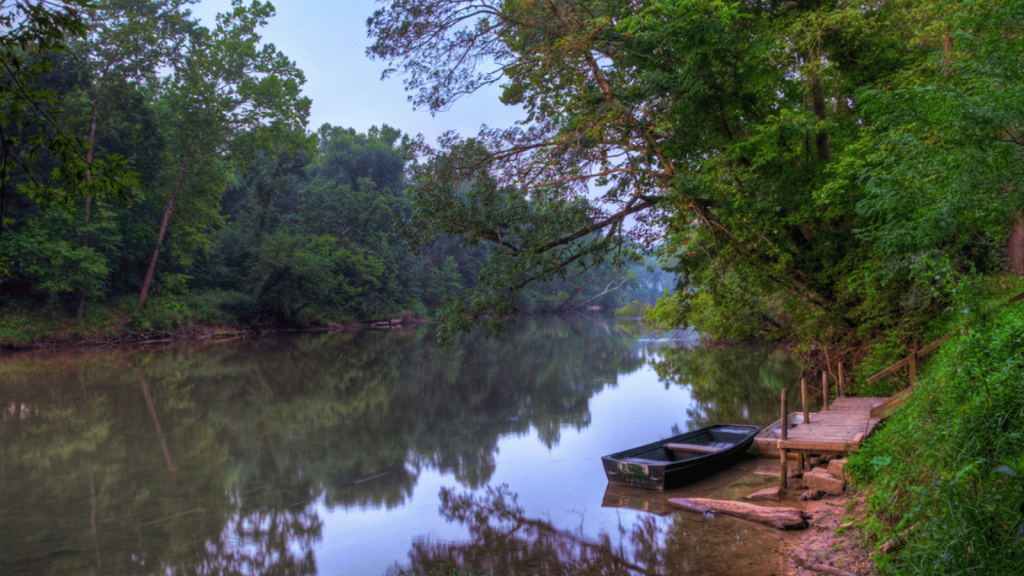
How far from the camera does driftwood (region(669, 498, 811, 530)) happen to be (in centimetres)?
701

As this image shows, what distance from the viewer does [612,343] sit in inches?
1329

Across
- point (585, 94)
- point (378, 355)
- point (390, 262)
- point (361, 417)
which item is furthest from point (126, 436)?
point (390, 262)

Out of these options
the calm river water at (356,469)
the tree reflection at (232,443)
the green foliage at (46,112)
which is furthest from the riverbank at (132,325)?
A: the green foliage at (46,112)

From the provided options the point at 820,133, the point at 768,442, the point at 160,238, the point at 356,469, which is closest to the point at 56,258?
the point at 160,238

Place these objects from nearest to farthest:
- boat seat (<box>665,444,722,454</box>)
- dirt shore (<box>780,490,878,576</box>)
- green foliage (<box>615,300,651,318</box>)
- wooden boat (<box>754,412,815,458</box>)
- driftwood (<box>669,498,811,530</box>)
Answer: dirt shore (<box>780,490,878,576</box>)
driftwood (<box>669,498,811,530</box>)
boat seat (<box>665,444,722,454</box>)
wooden boat (<box>754,412,815,458</box>)
green foliage (<box>615,300,651,318</box>)

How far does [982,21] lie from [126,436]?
15600mm

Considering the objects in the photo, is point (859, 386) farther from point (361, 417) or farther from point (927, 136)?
point (361, 417)

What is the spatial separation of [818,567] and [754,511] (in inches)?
71.8

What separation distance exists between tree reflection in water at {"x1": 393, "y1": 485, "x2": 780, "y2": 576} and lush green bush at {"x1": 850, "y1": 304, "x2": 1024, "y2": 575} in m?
1.47

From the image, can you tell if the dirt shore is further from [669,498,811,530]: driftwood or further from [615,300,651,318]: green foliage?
[615,300,651,318]: green foliage

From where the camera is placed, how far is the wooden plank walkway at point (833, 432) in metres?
8.52

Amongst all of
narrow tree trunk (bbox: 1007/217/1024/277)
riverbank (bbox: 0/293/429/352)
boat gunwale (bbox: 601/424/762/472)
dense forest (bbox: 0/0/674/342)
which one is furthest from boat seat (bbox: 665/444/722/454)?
riverbank (bbox: 0/293/429/352)

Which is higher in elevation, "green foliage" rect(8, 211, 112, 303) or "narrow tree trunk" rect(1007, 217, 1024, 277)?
"green foliage" rect(8, 211, 112, 303)

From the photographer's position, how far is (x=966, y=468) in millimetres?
3598
